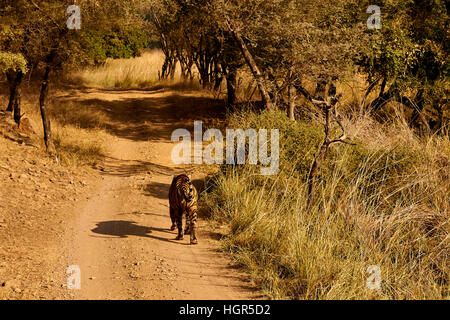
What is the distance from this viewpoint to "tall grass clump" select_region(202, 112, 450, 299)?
577 cm

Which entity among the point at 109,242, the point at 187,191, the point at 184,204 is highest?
the point at 187,191

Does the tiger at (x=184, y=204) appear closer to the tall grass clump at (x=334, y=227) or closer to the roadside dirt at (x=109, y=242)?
the roadside dirt at (x=109, y=242)

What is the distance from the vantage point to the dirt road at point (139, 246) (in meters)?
5.87

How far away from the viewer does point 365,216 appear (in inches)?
285

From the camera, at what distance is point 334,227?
680 cm

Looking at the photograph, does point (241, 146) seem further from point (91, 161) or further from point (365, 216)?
point (91, 161)

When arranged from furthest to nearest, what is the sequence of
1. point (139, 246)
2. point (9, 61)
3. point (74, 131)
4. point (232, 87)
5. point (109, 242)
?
point (232, 87) < point (74, 131) < point (9, 61) < point (109, 242) < point (139, 246)

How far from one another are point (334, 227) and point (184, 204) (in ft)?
7.18

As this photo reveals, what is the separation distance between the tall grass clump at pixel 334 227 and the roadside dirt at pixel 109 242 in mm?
525

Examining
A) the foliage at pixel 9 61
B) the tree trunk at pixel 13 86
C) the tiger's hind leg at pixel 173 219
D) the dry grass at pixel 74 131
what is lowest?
the tiger's hind leg at pixel 173 219

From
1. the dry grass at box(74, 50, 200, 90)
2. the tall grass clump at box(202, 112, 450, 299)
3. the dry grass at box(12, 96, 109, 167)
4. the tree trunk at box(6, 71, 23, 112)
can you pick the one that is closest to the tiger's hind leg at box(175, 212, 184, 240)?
the tall grass clump at box(202, 112, 450, 299)

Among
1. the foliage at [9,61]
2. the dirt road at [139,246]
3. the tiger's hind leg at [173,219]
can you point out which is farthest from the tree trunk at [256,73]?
the tiger's hind leg at [173,219]

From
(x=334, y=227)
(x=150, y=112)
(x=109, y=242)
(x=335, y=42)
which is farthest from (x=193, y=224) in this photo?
(x=150, y=112)

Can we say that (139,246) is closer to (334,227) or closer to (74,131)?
(334,227)
